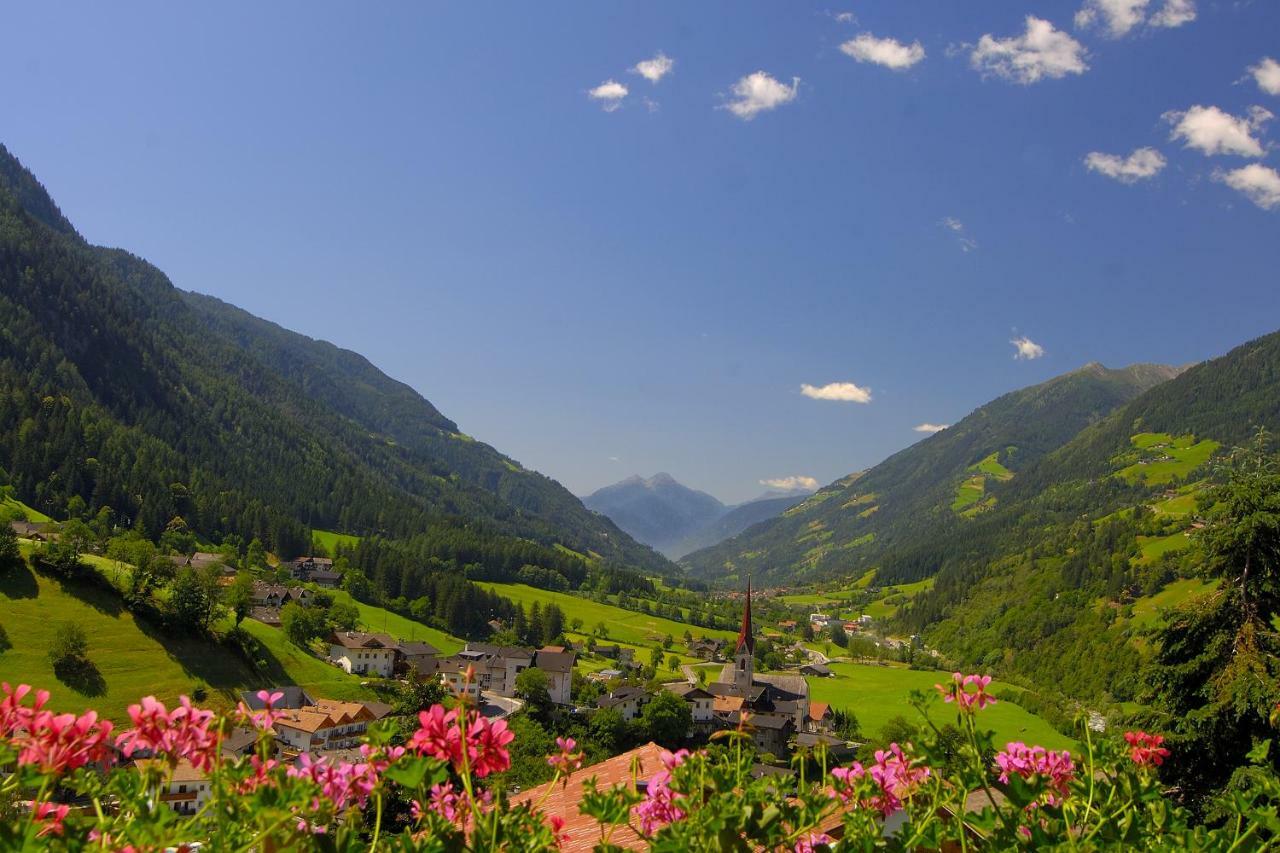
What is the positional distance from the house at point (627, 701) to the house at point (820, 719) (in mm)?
20445

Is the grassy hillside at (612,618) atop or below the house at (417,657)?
below

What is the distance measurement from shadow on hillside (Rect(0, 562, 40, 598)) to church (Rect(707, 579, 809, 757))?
2252 inches

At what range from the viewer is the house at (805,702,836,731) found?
77.3 metres

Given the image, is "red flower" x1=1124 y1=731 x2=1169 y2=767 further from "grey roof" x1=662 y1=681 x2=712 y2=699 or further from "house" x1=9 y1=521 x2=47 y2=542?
"house" x1=9 y1=521 x2=47 y2=542

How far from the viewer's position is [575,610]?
466ft

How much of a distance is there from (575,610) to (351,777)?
144 metres

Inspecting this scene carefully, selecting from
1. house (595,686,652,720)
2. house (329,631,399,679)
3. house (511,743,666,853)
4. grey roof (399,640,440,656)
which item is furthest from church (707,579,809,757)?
house (511,743,666,853)

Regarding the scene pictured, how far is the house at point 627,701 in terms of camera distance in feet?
214

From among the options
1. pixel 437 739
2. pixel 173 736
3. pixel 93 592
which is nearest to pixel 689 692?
pixel 93 592

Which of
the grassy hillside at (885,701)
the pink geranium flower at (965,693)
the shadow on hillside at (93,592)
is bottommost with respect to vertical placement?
the grassy hillside at (885,701)

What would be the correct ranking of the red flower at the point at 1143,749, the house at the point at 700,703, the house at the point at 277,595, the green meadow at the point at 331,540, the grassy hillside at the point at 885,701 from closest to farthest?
the red flower at the point at 1143,749 → the house at the point at 700,703 → the grassy hillside at the point at 885,701 → the house at the point at 277,595 → the green meadow at the point at 331,540

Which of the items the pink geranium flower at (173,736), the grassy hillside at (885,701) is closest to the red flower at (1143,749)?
the pink geranium flower at (173,736)

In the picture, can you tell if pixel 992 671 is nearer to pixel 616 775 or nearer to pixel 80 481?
pixel 616 775

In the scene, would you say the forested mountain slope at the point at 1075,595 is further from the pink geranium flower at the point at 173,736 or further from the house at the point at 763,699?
the pink geranium flower at the point at 173,736
